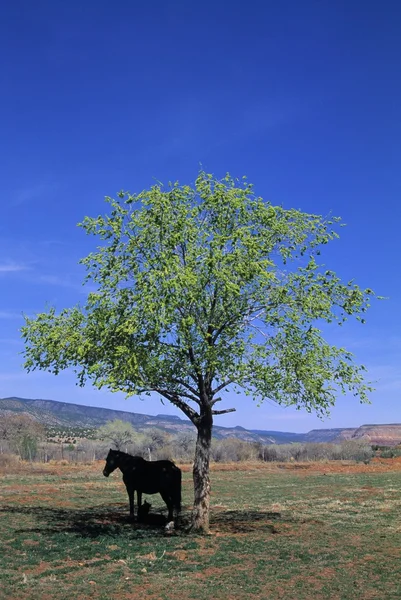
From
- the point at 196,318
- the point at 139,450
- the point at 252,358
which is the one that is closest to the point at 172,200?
the point at 196,318

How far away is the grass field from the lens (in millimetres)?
14156

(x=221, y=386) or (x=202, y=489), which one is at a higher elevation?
(x=221, y=386)

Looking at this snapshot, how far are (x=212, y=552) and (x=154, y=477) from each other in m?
5.18

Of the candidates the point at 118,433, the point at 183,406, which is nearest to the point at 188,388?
the point at 183,406

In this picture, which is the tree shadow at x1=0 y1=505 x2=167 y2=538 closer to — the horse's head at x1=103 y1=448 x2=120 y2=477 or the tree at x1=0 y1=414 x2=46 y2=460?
the horse's head at x1=103 y1=448 x2=120 y2=477

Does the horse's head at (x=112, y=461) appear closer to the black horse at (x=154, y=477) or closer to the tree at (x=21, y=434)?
the black horse at (x=154, y=477)

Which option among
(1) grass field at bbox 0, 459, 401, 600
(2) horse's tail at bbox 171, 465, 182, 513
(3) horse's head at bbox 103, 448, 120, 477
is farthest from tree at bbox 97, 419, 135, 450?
(2) horse's tail at bbox 171, 465, 182, 513

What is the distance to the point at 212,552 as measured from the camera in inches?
709

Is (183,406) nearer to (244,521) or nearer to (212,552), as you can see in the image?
(212,552)

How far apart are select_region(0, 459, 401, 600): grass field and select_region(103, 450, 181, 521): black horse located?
1.20 meters

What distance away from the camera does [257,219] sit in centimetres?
2220

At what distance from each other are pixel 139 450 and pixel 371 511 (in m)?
62.1

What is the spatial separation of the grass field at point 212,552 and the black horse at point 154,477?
1.20 metres

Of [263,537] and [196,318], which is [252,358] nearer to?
[196,318]
